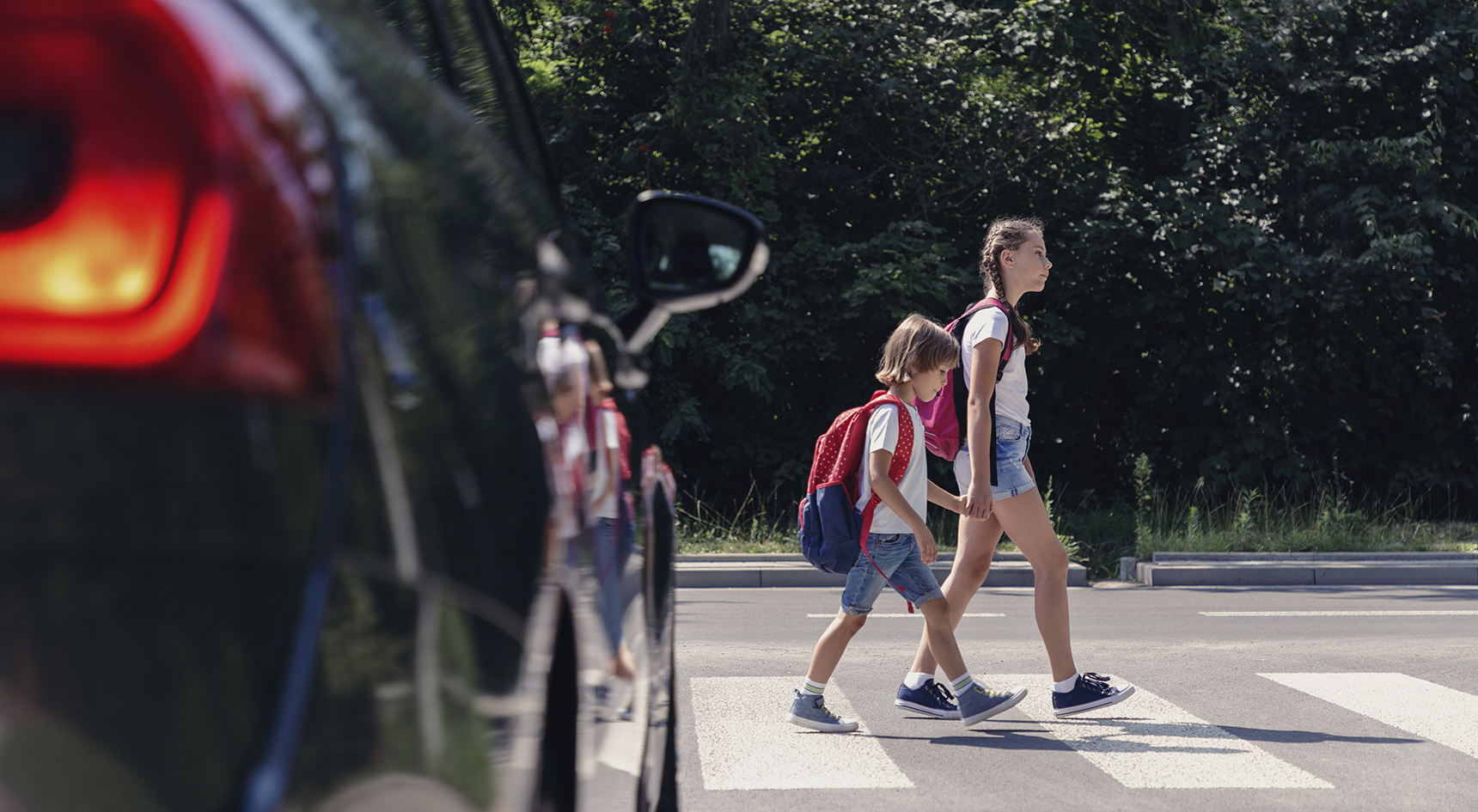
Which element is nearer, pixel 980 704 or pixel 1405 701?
pixel 980 704

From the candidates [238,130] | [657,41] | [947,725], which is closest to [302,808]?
[238,130]

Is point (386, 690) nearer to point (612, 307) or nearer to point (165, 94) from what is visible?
point (165, 94)

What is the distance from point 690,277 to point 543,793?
1.34m

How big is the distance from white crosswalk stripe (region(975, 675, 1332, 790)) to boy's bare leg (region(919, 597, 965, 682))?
0.47m

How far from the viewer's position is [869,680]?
6.46 metres

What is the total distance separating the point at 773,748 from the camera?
16.3ft

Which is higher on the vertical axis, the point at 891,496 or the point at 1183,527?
the point at 891,496

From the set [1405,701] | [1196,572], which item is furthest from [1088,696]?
[1196,572]

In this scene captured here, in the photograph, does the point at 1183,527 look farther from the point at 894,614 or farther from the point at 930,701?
the point at 930,701

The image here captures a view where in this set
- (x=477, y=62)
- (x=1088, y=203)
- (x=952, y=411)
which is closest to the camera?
(x=477, y=62)

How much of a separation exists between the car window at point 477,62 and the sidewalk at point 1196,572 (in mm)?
8404

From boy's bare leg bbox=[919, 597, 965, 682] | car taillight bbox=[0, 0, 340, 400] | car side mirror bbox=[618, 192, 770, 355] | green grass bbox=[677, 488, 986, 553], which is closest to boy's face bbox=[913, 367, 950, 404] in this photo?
boy's bare leg bbox=[919, 597, 965, 682]

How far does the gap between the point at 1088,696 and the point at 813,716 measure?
112 cm

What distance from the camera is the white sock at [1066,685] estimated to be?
18.1 ft
